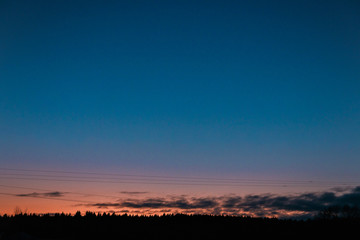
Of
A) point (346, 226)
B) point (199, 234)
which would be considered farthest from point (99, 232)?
point (346, 226)

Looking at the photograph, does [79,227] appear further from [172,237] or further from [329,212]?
[329,212]

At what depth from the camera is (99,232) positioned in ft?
289

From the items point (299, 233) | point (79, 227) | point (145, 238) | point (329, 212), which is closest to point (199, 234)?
point (145, 238)

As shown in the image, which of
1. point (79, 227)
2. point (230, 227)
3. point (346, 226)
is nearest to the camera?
point (346, 226)

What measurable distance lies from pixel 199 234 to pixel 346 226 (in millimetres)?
40097

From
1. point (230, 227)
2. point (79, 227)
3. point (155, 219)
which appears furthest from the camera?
point (155, 219)

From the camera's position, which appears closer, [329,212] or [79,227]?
[79,227]

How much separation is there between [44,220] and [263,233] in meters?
71.7

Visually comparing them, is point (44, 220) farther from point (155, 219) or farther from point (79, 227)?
point (155, 219)

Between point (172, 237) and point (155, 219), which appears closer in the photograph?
point (172, 237)

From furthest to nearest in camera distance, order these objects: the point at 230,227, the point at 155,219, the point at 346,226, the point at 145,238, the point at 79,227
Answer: the point at 155,219 → the point at 230,227 → the point at 79,227 → the point at 346,226 → the point at 145,238

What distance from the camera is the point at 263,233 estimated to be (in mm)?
91438

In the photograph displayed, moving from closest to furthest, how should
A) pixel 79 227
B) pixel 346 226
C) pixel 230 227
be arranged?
pixel 346 226, pixel 79 227, pixel 230 227

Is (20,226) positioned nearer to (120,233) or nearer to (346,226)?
(120,233)
